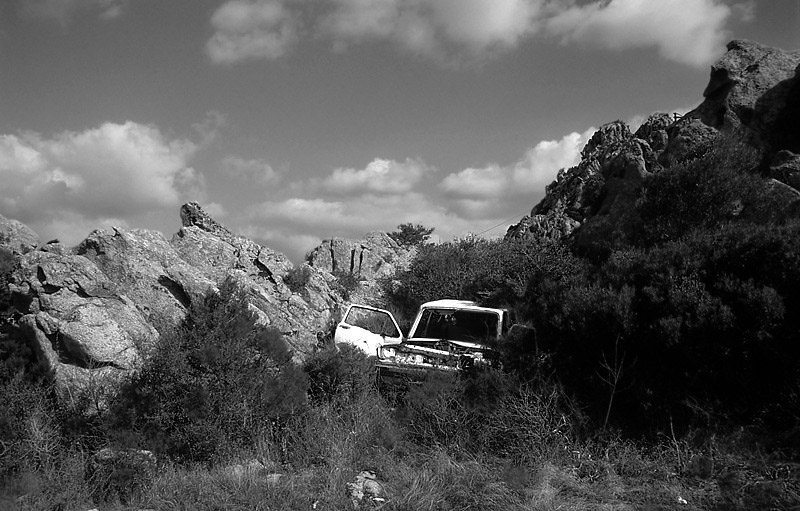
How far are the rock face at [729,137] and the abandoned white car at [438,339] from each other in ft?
11.5

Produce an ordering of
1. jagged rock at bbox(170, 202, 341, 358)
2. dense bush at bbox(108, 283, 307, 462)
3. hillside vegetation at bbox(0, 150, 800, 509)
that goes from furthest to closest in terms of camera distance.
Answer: jagged rock at bbox(170, 202, 341, 358)
dense bush at bbox(108, 283, 307, 462)
hillside vegetation at bbox(0, 150, 800, 509)

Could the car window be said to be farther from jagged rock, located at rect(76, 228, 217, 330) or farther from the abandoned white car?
jagged rock, located at rect(76, 228, 217, 330)

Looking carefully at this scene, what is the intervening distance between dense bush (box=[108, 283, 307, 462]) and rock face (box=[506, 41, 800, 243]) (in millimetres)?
7349

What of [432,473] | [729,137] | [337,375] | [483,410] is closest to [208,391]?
[337,375]

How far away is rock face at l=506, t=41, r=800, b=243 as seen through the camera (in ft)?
37.7

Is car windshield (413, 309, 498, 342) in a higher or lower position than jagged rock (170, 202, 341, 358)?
lower

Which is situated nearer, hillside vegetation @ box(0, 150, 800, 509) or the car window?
hillside vegetation @ box(0, 150, 800, 509)

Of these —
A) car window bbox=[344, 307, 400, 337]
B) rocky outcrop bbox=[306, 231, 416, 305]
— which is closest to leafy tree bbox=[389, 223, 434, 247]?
rocky outcrop bbox=[306, 231, 416, 305]

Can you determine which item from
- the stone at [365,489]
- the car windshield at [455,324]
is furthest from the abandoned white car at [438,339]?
the stone at [365,489]

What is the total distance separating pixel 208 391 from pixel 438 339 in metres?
4.19

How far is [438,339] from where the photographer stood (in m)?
9.81

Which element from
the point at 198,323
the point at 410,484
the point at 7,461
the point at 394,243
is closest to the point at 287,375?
the point at 198,323

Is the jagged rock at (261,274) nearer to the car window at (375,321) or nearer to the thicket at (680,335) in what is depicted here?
the car window at (375,321)

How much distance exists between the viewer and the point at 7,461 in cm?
634
